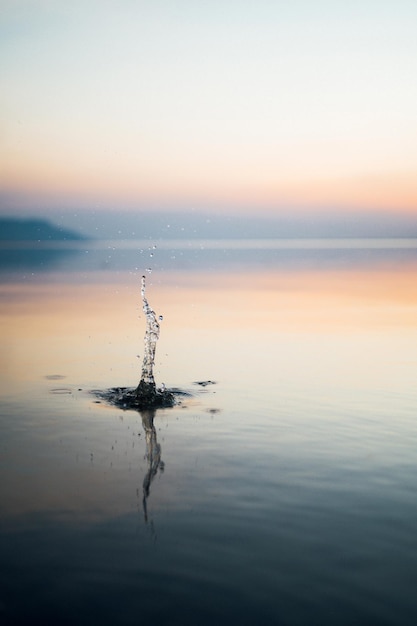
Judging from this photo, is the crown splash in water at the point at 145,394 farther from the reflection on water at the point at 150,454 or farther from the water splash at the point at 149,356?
the reflection on water at the point at 150,454

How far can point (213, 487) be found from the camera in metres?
14.0

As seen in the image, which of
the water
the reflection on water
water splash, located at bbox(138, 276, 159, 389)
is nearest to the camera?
the water

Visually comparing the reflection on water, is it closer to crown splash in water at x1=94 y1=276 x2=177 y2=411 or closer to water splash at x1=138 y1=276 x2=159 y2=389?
crown splash in water at x1=94 y1=276 x2=177 y2=411

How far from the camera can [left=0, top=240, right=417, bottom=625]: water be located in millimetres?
9906

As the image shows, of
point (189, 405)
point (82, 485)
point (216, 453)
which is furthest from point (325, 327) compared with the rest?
point (82, 485)

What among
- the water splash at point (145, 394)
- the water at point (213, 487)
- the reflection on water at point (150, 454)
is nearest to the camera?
the water at point (213, 487)

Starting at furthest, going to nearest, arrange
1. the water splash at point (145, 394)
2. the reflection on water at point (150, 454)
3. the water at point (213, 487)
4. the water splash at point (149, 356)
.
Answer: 1. the water splash at point (149, 356)
2. the water splash at point (145, 394)
3. the reflection on water at point (150, 454)
4. the water at point (213, 487)

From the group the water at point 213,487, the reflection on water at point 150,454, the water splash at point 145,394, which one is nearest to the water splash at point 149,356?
the water splash at point 145,394

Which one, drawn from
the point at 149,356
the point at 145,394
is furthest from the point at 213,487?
the point at 149,356

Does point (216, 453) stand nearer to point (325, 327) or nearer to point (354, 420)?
point (354, 420)

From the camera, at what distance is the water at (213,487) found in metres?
9.91

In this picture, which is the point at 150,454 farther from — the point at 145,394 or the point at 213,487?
the point at 145,394

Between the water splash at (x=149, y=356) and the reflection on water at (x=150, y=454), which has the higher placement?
the water splash at (x=149, y=356)

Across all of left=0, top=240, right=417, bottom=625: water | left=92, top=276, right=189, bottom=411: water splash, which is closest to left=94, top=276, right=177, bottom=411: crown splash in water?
left=92, top=276, right=189, bottom=411: water splash
